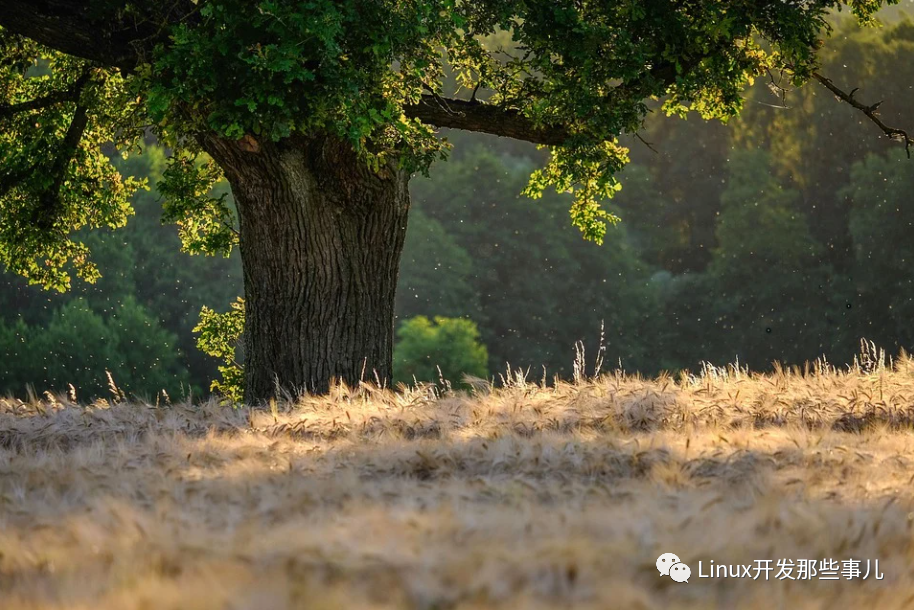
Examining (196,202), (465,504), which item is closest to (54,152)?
(196,202)

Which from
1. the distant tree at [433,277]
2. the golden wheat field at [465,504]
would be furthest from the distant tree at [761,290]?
the golden wheat field at [465,504]

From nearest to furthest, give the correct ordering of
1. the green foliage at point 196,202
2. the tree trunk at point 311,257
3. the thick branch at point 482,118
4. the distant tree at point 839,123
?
1. the tree trunk at point 311,257
2. the thick branch at point 482,118
3. the green foliage at point 196,202
4. the distant tree at point 839,123

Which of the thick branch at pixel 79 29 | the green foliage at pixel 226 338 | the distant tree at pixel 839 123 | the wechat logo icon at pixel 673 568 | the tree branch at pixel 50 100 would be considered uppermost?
the distant tree at pixel 839 123

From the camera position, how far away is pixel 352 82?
346 inches

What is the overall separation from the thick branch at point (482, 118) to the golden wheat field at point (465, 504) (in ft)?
15.7

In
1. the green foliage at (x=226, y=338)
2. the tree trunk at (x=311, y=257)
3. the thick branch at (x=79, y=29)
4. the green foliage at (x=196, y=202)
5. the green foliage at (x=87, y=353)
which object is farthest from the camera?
the green foliage at (x=87, y=353)

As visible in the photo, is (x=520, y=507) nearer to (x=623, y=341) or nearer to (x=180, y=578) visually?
Result: (x=180, y=578)

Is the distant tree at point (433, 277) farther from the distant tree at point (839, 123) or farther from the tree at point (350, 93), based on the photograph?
the tree at point (350, 93)

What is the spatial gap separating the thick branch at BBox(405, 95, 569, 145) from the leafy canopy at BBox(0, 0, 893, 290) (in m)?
0.02

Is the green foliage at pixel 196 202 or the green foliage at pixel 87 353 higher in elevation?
the green foliage at pixel 196 202

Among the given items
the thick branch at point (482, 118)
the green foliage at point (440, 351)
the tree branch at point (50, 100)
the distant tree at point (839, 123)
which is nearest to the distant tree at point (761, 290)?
the distant tree at point (839, 123)

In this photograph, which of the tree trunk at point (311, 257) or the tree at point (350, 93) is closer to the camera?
the tree at point (350, 93)

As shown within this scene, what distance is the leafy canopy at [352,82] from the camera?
888cm

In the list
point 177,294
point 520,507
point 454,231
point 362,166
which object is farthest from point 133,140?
point 454,231
